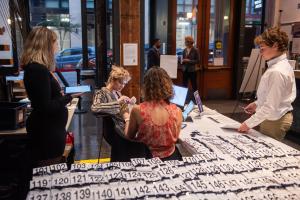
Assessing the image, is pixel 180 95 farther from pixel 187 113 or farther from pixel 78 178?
pixel 78 178

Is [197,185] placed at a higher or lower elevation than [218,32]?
lower

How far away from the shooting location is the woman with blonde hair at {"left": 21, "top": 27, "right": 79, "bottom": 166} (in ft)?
6.57

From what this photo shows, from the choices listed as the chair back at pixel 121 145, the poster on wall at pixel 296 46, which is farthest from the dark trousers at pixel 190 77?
the chair back at pixel 121 145

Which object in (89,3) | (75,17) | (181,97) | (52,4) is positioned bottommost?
(181,97)

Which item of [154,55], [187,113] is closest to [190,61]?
[154,55]

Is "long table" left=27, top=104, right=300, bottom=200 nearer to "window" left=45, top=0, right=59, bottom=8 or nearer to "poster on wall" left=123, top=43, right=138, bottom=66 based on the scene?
"poster on wall" left=123, top=43, right=138, bottom=66

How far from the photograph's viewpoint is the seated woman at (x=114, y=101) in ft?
8.63

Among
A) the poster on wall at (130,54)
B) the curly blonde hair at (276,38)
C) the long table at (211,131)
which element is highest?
the curly blonde hair at (276,38)

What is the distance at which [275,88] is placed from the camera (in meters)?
2.15

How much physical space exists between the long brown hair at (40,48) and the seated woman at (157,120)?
0.67m

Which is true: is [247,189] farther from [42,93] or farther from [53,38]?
[53,38]

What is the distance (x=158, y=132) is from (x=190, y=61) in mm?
4870

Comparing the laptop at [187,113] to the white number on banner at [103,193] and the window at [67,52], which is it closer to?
the white number on banner at [103,193]

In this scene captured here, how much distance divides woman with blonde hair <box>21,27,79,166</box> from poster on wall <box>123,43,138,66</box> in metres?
1.56
